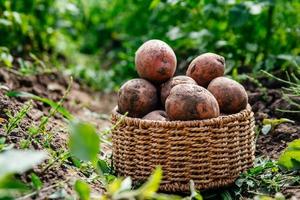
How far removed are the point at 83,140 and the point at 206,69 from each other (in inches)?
32.2

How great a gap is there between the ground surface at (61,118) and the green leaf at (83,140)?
0.23m

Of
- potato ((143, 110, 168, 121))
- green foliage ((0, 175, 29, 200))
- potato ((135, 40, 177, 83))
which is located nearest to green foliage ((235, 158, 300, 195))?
potato ((143, 110, 168, 121))

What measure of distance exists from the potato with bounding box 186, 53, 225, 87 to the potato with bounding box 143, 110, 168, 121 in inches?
9.1

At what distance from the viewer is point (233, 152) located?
6.75 ft

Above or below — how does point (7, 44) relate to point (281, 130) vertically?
above

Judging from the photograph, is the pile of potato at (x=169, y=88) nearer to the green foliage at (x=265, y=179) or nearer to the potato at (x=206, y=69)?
the potato at (x=206, y=69)

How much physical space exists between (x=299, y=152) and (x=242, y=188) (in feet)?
0.79

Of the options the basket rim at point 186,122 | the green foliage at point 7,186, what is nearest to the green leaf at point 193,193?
the basket rim at point 186,122

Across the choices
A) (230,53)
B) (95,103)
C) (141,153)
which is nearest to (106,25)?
(95,103)

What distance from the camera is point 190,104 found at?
1.98 meters

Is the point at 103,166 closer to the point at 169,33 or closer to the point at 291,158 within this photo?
the point at 291,158

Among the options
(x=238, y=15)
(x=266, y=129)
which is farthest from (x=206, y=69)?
(x=238, y=15)

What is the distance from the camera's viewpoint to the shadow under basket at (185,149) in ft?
6.45

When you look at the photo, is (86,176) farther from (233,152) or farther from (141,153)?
(233,152)
